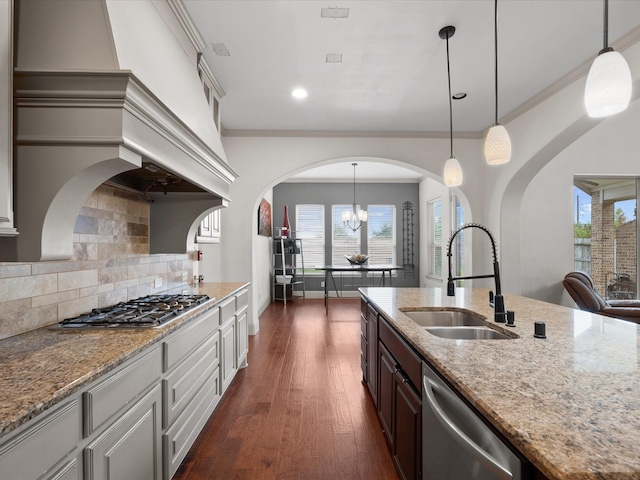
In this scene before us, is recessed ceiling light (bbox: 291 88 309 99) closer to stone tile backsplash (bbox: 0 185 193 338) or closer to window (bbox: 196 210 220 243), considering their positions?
window (bbox: 196 210 220 243)

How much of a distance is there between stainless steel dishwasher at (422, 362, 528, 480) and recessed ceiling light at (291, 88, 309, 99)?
309 centimetres

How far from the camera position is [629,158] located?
507cm

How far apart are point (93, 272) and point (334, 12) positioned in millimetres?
2290

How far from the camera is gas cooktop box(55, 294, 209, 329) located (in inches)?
64.9

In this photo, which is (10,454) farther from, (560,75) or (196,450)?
(560,75)

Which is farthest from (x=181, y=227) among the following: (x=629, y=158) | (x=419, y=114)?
(x=629, y=158)

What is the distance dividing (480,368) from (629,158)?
19.2ft

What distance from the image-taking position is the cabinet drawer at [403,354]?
4.84 ft

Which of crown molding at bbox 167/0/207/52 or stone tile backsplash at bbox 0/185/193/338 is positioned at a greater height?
crown molding at bbox 167/0/207/52

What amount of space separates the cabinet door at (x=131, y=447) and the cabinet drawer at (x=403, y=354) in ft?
3.85

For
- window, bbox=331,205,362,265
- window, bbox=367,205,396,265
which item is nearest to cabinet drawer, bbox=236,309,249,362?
window, bbox=331,205,362,265

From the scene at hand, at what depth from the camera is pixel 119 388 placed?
50.1 inches

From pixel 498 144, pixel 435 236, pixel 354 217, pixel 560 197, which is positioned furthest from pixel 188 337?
pixel 435 236

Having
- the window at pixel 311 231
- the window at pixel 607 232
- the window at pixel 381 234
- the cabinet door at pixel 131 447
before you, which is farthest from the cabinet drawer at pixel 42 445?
the window at pixel 381 234
